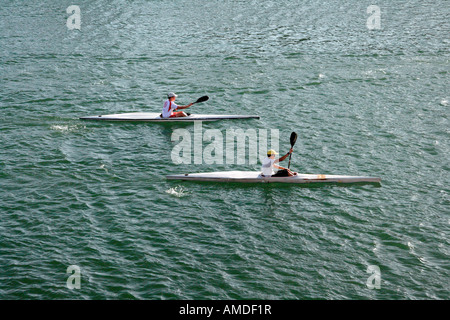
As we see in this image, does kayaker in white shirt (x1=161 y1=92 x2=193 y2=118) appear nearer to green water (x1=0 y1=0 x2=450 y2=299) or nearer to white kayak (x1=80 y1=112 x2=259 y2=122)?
white kayak (x1=80 y1=112 x2=259 y2=122)

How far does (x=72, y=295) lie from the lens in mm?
19312

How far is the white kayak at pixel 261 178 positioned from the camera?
2655 cm

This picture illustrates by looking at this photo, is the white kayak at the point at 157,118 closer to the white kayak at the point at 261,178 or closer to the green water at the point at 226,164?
the green water at the point at 226,164

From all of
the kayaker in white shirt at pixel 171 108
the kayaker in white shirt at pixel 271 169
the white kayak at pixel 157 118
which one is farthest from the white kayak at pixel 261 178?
the kayaker in white shirt at pixel 171 108

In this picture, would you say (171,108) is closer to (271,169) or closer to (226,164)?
(226,164)

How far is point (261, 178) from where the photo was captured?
26.8 metres

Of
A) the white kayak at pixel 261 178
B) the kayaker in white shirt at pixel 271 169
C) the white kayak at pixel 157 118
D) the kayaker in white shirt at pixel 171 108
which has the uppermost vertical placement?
the kayaker in white shirt at pixel 171 108

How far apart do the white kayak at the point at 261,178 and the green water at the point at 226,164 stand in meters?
0.37

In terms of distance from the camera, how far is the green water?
67.2 ft

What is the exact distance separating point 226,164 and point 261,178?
2646 millimetres

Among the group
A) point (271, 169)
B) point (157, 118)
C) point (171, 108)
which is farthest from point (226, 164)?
point (157, 118)

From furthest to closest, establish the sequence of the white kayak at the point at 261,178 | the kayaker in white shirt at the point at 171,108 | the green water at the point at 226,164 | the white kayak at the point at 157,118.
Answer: the white kayak at the point at 157,118, the kayaker in white shirt at the point at 171,108, the white kayak at the point at 261,178, the green water at the point at 226,164

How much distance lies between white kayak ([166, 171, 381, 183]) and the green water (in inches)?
14.5
